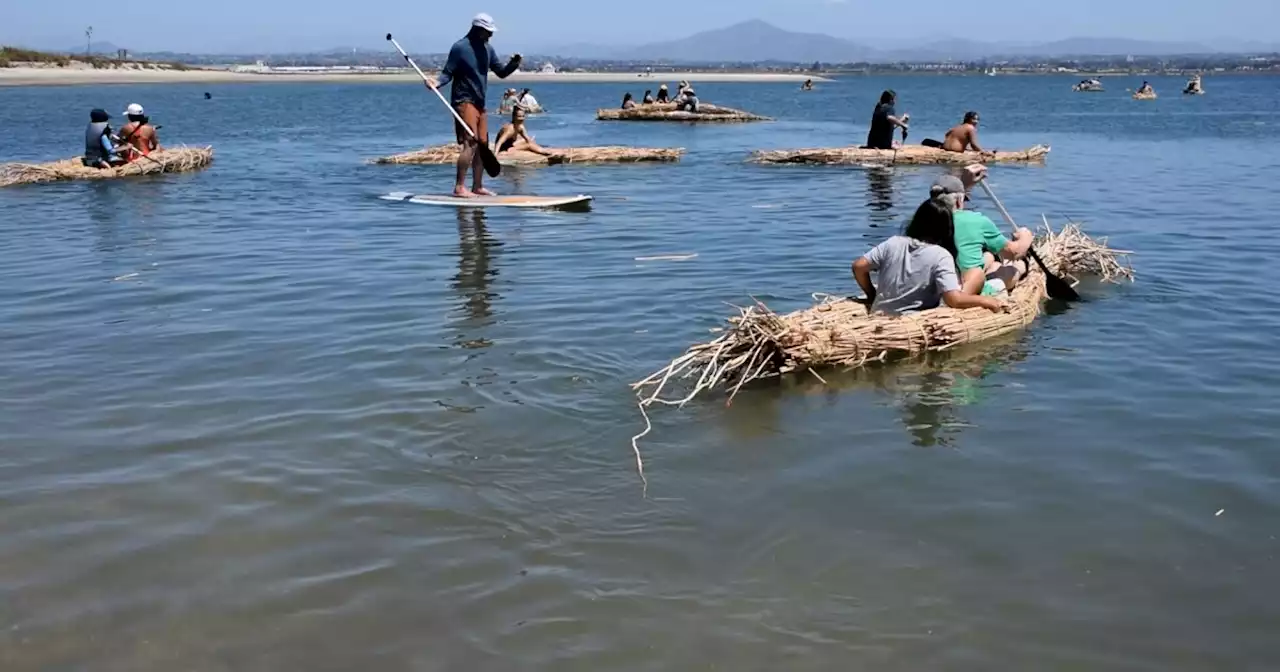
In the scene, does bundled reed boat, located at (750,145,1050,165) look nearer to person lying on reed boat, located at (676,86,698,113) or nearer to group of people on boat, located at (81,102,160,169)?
group of people on boat, located at (81,102,160,169)

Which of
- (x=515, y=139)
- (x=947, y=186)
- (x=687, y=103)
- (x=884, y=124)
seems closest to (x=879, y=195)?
(x=884, y=124)

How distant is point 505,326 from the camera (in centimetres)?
991

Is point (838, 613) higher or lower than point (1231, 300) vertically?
lower

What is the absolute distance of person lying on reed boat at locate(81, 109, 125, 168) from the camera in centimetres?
2044

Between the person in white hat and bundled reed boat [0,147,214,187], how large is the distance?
0.20 m

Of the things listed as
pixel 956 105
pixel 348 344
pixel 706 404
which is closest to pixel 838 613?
pixel 706 404

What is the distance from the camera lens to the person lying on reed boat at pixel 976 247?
9242mm

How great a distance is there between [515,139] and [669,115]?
1917 cm

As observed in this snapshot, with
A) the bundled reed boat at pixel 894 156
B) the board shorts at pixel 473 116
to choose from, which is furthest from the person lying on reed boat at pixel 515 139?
the board shorts at pixel 473 116

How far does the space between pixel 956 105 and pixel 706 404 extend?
205ft

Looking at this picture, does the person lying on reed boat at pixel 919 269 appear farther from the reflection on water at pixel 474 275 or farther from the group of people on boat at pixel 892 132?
the group of people on boat at pixel 892 132

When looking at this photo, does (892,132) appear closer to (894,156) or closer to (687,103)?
(894,156)

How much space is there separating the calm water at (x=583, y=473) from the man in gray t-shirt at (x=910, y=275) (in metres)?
0.56

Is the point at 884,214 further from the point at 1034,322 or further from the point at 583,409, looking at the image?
the point at 583,409
